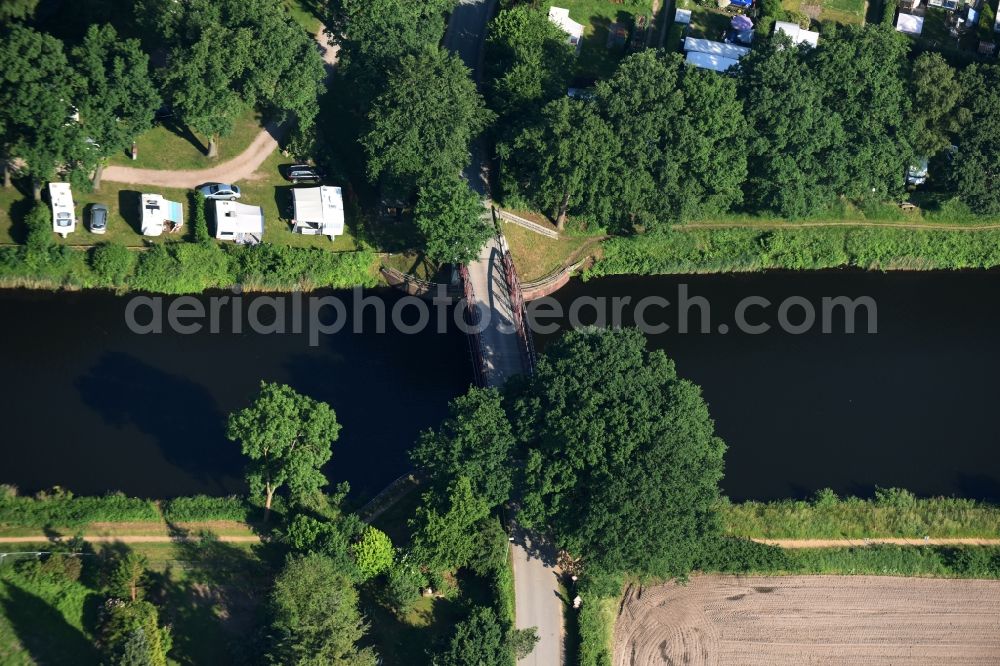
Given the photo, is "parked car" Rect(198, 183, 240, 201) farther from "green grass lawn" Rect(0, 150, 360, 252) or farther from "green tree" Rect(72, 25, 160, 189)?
A: "green tree" Rect(72, 25, 160, 189)

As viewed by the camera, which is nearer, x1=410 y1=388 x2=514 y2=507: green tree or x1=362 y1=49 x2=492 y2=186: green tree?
x1=410 y1=388 x2=514 y2=507: green tree

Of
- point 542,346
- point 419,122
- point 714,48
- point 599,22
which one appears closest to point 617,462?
point 542,346

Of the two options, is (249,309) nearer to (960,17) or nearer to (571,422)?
(571,422)

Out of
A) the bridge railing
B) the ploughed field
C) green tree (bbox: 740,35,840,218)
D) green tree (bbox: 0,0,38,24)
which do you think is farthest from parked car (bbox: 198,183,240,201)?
the ploughed field

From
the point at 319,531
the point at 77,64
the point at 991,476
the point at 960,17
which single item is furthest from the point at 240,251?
the point at 960,17

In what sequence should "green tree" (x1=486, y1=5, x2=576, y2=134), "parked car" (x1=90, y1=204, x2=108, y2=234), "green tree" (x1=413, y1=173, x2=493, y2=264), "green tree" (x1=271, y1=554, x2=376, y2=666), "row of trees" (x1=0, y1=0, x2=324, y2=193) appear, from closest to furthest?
"green tree" (x1=271, y1=554, x2=376, y2=666) < "row of trees" (x1=0, y1=0, x2=324, y2=193) < "parked car" (x1=90, y1=204, x2=108, y2=234) < "green tree" (x1=413, y1=173, x2=493, y2=264) < "green tree" (x1=486, y1=5, x2=576, y2=134)
